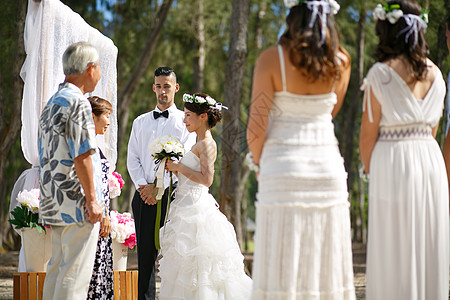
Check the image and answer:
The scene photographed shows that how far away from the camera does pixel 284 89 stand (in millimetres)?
3367

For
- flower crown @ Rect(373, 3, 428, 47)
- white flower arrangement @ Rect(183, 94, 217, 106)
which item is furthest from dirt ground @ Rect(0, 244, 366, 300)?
flower crown @ Rect(373, 3, 428, 47)

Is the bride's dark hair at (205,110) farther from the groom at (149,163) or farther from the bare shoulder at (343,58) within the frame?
the bare shoulder at (343,58)

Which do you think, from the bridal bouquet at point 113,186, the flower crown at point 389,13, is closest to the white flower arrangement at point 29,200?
the bridal bouquet at point 113,186

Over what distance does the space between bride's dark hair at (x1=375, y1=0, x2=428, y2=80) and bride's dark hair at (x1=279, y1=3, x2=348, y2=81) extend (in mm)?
387

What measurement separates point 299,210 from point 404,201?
67 cm

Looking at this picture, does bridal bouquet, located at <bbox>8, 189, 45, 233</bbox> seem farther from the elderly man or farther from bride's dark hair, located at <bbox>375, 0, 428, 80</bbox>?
bride's dark hair, located at <bbox>375, 0, 428, 80</bbox>

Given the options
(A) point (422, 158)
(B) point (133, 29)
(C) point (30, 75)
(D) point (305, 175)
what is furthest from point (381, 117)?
(B) point (133, 29)

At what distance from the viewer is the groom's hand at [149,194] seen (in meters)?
5.54

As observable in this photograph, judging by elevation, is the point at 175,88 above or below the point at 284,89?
above

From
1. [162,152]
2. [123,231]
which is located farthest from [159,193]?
[123,231]

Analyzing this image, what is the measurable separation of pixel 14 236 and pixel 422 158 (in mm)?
16688

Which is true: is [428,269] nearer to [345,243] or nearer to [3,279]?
[345,243]

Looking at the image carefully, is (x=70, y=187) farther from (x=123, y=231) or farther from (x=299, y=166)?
(x=123, y=231)

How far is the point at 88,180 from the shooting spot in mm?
3852
